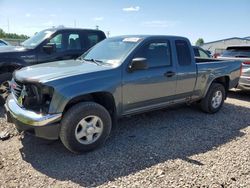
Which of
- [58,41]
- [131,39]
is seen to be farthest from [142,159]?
[58,41]

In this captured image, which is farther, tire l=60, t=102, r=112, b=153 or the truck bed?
the truck bed

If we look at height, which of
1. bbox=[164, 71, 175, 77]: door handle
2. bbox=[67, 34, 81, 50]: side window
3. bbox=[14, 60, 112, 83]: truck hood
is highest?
bbox=[67, 34, 81, 50]: side window

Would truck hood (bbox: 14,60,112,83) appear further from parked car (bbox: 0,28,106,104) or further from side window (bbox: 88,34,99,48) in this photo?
side window (bbox: 88,34,99,48)

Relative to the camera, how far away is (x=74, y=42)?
741 centimetres

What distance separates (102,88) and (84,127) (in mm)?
640

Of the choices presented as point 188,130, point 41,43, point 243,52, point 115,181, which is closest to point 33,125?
point 115,181

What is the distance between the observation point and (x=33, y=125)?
11.6 feet

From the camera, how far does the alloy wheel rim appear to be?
3.85 m

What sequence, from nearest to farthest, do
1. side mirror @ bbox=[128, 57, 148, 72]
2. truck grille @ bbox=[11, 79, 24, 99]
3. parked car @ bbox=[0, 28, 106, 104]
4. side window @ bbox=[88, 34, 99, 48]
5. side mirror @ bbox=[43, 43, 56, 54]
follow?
truck grille @ bbox=[11, 79, 24, 99] → side mirror @ bbox=[128, 57, 148, 72] → parked car @ bbox=[0, 28, 106, 104] → side mirror @ bbox=[43, 43, 56, 54] → side window @ bbox=[88, 34, 99, 48]

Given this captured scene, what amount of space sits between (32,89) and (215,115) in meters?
4.23

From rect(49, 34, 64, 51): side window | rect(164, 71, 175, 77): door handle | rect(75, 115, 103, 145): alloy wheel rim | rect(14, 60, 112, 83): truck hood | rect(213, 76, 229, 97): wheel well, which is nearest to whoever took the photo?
rect(14, 60, 112, 83): truck hood

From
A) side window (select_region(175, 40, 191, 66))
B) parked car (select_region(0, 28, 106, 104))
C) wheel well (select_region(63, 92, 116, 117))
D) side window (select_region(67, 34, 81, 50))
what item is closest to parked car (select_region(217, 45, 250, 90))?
side window (select_region(175, 40, 191, 66))

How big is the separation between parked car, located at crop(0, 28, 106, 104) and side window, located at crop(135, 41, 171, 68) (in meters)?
3.04

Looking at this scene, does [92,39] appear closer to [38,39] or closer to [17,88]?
[38,39]
